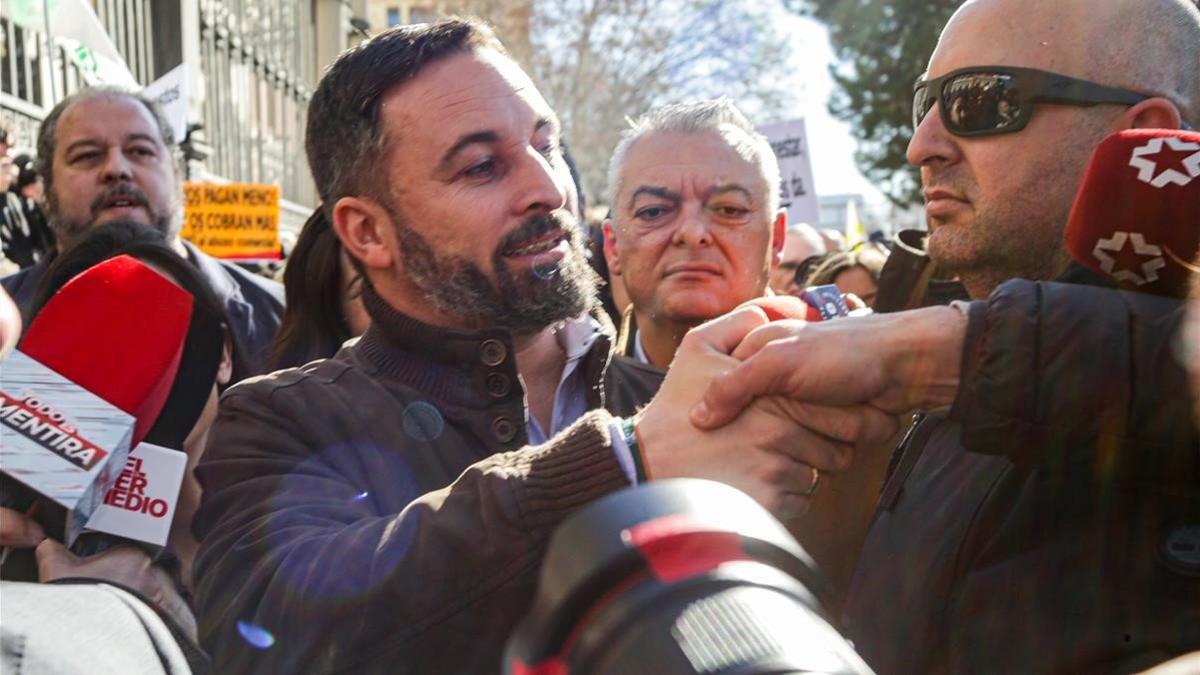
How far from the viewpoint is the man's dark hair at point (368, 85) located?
2.22 meters

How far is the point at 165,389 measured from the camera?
2623 millimetres

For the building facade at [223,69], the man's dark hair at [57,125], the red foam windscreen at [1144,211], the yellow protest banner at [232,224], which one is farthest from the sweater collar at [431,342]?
the yellow protest banner at [232,224]

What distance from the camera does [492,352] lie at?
204 cm

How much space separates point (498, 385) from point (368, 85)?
60 cm

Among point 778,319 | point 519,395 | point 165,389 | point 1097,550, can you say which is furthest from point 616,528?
point 165,389

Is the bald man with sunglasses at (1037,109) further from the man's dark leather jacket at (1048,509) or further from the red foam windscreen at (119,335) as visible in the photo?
the red foam windscreen at (119,335)

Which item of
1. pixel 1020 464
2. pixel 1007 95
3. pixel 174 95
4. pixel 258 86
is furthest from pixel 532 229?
pixel 258 86

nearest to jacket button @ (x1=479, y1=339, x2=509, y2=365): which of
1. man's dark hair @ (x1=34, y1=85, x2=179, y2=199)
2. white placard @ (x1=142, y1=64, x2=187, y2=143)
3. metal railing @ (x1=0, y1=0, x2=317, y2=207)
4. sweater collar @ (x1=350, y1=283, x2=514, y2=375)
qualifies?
sweater collar @ (x1=350, y1=283, x2=514, y2=375)

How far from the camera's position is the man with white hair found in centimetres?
349

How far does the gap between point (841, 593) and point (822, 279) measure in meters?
3.87

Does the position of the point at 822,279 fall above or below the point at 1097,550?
below

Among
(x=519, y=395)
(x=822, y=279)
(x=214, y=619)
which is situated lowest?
(x=822, y=279)

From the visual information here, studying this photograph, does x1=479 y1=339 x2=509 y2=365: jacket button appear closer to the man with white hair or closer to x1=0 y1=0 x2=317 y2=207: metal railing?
the man with white hair

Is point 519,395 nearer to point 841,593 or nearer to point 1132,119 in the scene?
point 841,593
